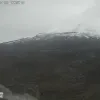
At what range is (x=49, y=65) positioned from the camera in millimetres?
1977

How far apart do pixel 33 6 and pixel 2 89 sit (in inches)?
32.4

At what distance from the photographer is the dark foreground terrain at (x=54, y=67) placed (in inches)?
75.5

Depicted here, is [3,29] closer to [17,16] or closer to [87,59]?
[17,16]

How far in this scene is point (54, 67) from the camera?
6.45 feet

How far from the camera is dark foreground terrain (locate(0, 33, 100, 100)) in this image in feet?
6.29

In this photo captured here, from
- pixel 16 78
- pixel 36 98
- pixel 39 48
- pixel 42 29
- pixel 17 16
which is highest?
pixel 17 16

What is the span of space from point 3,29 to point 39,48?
389 mm

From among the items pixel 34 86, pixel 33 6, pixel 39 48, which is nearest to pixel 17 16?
pixel 33 6

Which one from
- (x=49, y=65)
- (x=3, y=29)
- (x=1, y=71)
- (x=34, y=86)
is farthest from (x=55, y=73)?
(x=3, y=29)

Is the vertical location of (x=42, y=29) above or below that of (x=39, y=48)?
above

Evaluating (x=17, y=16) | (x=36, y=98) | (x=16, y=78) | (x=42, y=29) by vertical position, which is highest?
(x=17, y=16)

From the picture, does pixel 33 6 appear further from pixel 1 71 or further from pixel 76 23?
pixel 1 71

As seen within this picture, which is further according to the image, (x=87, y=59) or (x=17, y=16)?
(x=17, y=16)

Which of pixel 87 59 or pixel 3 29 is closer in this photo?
pixel 87 59
